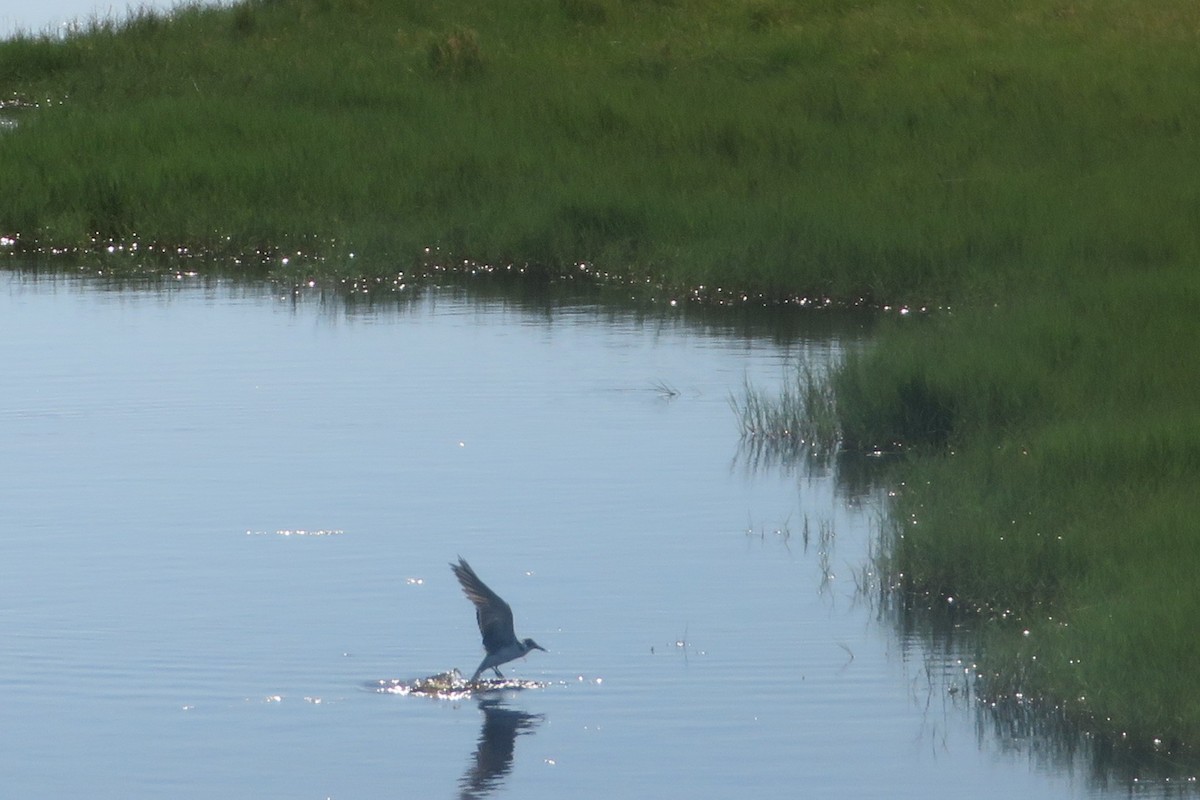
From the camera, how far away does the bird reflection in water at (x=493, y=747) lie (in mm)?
5163

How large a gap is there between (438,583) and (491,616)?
1.16 metres

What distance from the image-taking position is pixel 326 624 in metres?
6.36

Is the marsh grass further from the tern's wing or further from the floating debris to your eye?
the tern's wing

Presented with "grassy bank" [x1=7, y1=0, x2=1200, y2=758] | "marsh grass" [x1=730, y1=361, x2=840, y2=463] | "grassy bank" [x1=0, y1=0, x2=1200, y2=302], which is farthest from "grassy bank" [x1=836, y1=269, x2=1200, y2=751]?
"grassy bank" [x1=0, y1=0, x2=1200, y2=302]

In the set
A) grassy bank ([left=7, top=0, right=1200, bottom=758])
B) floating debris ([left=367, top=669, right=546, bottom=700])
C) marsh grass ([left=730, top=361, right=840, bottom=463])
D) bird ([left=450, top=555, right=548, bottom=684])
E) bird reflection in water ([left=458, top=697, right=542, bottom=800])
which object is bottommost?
bird reflection in water ([left=458, top=697, right=542, bottom=800])

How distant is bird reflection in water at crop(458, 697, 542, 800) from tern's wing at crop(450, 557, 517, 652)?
18 cm

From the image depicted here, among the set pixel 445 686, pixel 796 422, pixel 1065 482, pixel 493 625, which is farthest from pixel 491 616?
pixel 796 422

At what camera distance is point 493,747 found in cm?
545

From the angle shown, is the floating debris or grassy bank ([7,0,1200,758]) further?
grassy bank ([7,0,1200,758])

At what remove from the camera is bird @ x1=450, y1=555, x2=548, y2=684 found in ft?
18.4

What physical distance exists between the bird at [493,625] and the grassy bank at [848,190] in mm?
1235

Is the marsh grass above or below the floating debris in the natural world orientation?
above

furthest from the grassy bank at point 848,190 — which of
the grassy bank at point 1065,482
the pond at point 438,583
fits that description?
the pond at point 438,583

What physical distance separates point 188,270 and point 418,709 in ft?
27.7
